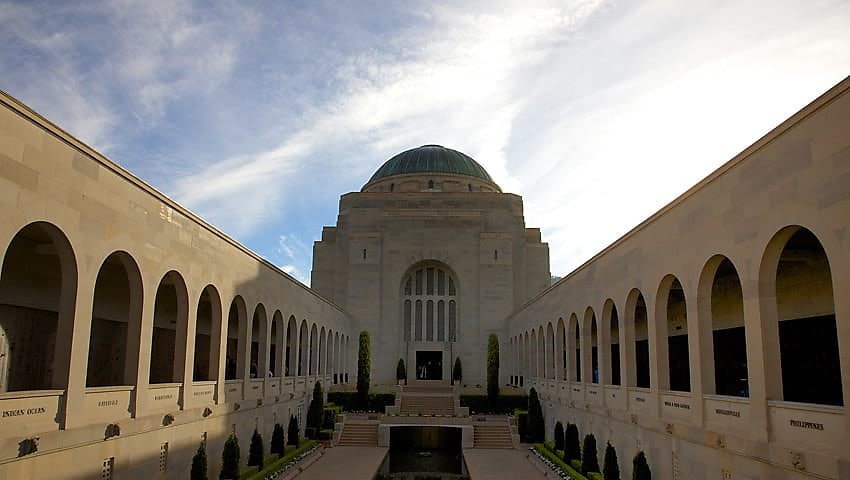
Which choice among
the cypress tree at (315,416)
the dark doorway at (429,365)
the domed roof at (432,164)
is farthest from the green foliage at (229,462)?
the domed roof at (432,164)

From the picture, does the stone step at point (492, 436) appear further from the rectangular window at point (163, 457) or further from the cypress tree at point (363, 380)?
the rectangular window at point (163, 457)

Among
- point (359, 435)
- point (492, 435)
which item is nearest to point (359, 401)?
point (359, 435)

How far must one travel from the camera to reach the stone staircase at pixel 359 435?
30.9 meters

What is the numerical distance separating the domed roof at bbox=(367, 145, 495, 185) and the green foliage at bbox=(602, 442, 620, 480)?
39.1 m

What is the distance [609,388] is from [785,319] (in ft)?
16.4

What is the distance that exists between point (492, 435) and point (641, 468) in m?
15.2

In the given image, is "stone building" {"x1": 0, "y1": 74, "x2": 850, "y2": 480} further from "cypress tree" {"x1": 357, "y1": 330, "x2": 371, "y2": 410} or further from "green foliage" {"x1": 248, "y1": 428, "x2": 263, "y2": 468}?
"cypress tree" {"x1": 357, "y1": 330, "x2": 371, "y2": 410}

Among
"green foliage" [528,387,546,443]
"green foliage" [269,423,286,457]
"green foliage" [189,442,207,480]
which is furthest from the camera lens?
"green foliage" [528,387,546,443]

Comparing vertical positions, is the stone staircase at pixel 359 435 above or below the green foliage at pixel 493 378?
below

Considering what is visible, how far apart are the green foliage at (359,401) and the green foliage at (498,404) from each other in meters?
3.83

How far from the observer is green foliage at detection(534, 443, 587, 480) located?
20.8m

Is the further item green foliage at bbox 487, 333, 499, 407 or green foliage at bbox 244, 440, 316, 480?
green foliage at bbox 487, 333, 499, 407

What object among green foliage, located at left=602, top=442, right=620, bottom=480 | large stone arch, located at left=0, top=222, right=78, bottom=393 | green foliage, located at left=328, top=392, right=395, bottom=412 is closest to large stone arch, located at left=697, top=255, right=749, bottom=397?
green foliage, located at left=602, top=442, right=620, bottom=480

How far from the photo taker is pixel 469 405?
1463 inches
